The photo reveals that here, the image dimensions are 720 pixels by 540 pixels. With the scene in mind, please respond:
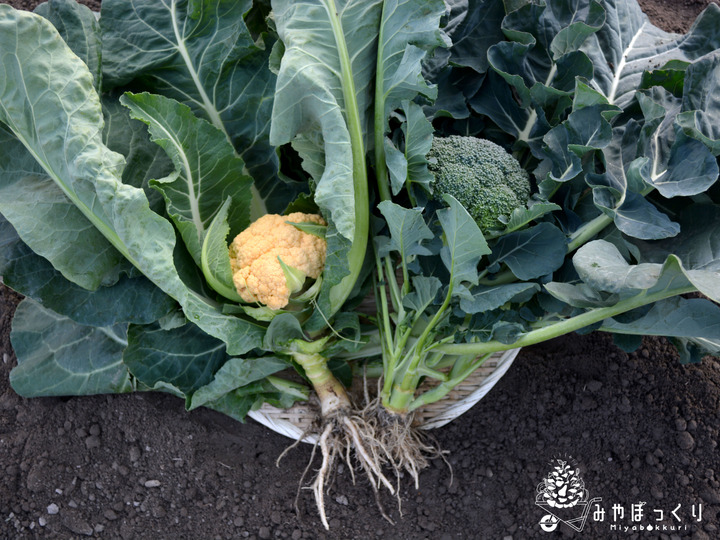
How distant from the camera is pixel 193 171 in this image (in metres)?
1.55

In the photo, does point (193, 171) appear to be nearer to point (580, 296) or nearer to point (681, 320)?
point (580, 296)

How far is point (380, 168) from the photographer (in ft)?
5.27

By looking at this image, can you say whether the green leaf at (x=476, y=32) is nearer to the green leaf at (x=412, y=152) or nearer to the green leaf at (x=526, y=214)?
the green leaf at (x=412, y=152)

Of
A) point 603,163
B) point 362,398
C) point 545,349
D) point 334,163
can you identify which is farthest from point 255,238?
point 545,349

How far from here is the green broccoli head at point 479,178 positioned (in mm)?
1531

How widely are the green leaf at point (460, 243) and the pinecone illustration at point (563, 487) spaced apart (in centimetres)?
78

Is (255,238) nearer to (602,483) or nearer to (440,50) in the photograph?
(440,50)

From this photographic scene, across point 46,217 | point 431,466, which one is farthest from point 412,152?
point 431,466

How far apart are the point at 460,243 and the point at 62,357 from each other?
3.96 feet

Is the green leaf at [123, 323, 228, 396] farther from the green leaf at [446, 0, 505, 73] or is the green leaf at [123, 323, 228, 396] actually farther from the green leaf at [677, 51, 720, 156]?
the green leaf at [677, 51, 720, 156]

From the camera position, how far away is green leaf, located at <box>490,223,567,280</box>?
1.50 metres

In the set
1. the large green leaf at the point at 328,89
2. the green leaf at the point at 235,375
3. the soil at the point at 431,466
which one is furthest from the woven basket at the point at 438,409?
the large green leaf at the point at 328,89

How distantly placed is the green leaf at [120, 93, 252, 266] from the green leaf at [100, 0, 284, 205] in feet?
0.49

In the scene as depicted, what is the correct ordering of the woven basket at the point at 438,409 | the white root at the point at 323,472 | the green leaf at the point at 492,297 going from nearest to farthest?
the green leaf at the point at 492,297
the white root at the point at 323,472
the woven basket at the point at 438,409
